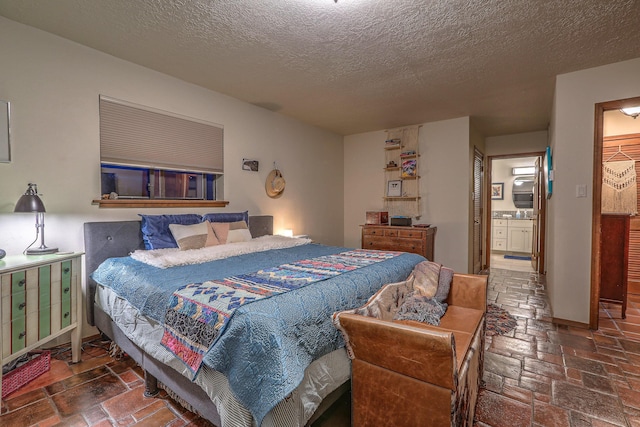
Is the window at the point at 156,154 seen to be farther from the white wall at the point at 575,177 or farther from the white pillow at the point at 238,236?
the white wall at the point at 575,177

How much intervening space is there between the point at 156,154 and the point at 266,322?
8.69ft

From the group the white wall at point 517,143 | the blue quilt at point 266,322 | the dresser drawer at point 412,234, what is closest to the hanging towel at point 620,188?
the white wall at point 517,143

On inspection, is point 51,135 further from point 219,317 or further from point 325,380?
point 325,380

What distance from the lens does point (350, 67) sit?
2.96 metres

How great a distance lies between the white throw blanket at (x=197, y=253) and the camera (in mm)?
2297

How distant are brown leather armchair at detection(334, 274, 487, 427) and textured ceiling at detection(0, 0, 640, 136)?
208 centimetres

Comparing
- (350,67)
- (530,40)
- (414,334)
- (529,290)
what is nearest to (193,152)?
(350,67)

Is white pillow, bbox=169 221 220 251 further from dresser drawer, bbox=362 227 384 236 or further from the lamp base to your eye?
dresser drawer, bbox=362 227 384 236

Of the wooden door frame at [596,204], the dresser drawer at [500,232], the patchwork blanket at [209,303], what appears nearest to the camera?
the patchwork blanket at [209,303]

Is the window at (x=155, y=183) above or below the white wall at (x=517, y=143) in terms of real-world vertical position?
below

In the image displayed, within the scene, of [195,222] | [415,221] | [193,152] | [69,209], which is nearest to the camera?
[69,209]

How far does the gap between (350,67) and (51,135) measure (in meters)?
2.68

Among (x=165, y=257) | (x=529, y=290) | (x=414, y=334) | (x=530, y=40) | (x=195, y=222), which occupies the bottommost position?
(x=529, y=290)

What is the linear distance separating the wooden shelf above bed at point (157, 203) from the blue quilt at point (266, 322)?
0.90m
